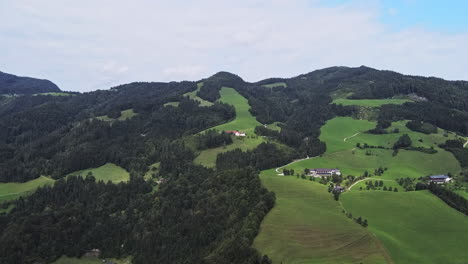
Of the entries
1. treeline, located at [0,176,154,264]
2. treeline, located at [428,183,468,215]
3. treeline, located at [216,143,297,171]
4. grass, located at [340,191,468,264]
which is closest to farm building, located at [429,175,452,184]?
treeline, located at [428,183,468,215]

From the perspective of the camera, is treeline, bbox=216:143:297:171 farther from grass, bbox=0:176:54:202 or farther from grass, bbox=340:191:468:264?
grass, bbox=0:176:54:202

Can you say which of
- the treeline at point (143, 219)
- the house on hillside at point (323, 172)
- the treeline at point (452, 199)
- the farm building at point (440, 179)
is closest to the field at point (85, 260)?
the treeline at point (143, 219)

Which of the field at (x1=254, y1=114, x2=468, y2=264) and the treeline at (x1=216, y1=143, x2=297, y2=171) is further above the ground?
the treeline at (x1=216, y1=143, x2=297, y2=171)

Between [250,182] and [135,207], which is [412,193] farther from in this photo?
[135,207]

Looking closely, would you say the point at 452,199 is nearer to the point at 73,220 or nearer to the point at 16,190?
the point at 73,220

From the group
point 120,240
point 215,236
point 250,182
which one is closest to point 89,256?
point 120,240

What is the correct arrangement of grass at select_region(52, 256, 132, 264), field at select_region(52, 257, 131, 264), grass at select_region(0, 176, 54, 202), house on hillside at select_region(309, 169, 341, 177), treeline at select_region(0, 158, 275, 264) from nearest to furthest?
treeline at select_region(0, 158, 275, 264)
field at select_region(52, 257, 131, 264)
grass at select_region(52, 256, 132, 264)
house on hillside at select_region(309, 169, 341, 177)
grass at select_region(0, 176, 54, 202)

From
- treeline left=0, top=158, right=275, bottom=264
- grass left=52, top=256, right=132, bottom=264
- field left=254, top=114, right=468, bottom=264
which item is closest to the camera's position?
field left=254, top=114, right=468, bottom=264

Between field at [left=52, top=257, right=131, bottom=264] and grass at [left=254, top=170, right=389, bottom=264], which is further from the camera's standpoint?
field at [left=52, top=257, right=131, bottom=264]

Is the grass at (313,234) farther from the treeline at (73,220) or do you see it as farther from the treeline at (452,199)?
the treeline at (73,220)
